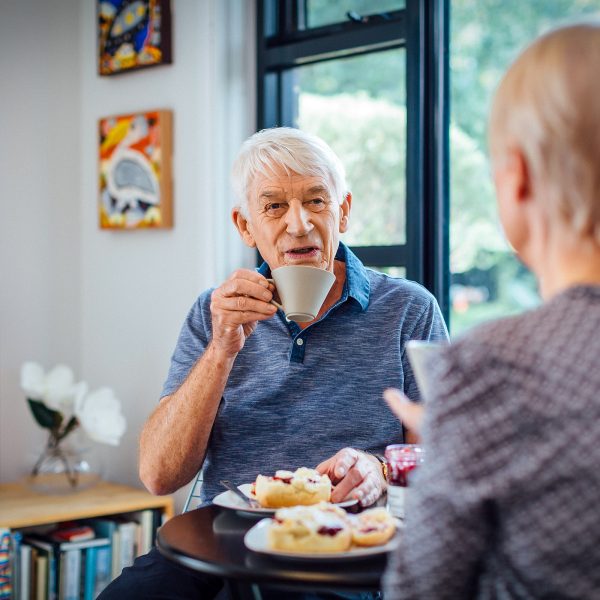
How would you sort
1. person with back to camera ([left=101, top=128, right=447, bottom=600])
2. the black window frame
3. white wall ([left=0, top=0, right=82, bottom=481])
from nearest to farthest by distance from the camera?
person with back to camera ([left=101, top=128, right=447, bottom=600]) < the black window frame < white wall ([left=0, top=0, right=82, bottom=481])

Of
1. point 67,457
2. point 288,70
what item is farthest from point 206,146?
point 67,457

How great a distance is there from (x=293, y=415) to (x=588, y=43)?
3.68 ft

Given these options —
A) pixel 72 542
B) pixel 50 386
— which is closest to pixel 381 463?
pixel 72 542

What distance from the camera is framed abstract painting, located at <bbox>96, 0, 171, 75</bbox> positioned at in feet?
10.0

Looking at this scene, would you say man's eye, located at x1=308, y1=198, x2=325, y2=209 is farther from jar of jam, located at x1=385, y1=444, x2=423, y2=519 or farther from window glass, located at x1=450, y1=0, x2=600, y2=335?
window glass, located at x1=450, y1=0, x2=600, y2=335

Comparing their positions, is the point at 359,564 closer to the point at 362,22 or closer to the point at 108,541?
the point at 108,541

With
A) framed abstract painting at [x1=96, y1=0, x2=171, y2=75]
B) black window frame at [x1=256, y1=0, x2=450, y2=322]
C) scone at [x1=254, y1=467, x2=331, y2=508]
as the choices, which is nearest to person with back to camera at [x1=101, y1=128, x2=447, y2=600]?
scone at [x1=254, y1=467, x2=331, y2=508]

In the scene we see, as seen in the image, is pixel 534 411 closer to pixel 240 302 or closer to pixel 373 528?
pixel 373 528

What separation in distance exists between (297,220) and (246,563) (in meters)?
0.87

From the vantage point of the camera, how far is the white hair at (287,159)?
1.89 metres

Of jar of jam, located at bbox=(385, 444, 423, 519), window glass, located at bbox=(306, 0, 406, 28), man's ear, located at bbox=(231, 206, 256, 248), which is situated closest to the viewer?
jar of jam, located at bbox=(385, 444, 423, 519)

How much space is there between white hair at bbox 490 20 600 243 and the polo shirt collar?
1.00 m

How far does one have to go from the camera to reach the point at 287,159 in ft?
6.19

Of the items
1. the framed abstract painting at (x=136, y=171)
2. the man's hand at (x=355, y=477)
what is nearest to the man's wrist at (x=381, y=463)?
the man's hand at (x=355, y=477)
